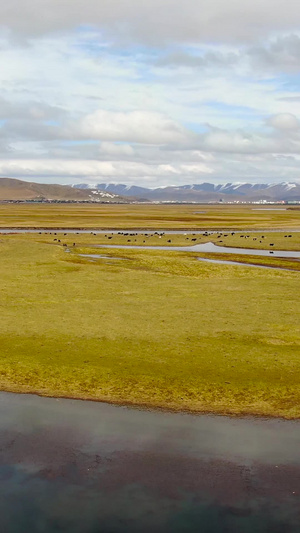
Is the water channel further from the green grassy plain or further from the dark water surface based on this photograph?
the dark water surface

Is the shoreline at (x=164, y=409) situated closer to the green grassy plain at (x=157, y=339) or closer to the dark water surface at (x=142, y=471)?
the green grassy plain at (x=157, y=339)

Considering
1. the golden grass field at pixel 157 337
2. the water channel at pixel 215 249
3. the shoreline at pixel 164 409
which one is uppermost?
the water channel at pixel 215 249

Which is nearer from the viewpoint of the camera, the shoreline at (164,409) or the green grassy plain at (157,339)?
the shoreline at (164,409)

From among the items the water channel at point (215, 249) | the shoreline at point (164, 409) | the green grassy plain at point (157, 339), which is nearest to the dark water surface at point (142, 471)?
Result: the shoreline at point (164, 409)

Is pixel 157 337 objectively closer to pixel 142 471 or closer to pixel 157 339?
pixel 157 339

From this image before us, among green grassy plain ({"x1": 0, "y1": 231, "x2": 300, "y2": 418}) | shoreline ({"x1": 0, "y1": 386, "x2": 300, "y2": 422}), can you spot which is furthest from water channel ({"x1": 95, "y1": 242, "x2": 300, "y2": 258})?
shoreline ({"x1": 0, "y1": 386, "x2": 300, "y2": 422})

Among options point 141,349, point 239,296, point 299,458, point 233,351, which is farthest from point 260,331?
point 299,458

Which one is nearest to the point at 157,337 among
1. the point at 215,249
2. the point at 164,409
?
the point at 164,409
